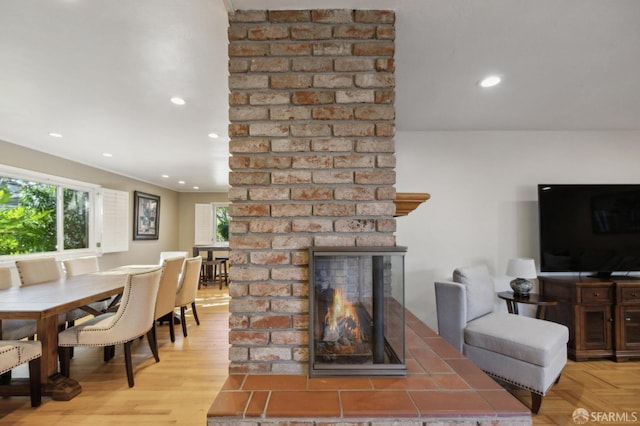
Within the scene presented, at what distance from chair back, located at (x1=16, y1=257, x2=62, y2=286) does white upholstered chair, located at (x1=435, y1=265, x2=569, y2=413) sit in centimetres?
402

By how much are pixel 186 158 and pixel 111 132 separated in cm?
115

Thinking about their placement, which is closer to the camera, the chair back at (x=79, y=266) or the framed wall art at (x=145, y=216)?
the chair back at (x=79, y=266)

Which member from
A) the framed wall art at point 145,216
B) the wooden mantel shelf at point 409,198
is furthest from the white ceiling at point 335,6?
the framed wall art at point 145,216

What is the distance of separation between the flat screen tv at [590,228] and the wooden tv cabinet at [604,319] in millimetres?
225

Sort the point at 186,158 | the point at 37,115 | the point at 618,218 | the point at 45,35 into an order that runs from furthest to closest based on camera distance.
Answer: the point at 186,158, the point at 618,218, the point at 37,115, the point at 45,35

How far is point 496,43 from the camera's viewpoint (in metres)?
1.68

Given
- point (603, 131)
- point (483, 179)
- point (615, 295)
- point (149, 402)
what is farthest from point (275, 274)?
point (603, 131)

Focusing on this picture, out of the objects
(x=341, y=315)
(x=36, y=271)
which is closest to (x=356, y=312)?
(x=341, y=315)

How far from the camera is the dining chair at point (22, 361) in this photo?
5.99ft

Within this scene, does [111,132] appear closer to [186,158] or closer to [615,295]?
[186,158]

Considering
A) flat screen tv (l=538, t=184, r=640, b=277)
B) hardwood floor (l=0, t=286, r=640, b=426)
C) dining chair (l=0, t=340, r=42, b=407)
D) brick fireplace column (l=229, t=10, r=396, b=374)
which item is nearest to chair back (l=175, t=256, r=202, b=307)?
hardwood floor (l=0, t=286, r=640, b=426)

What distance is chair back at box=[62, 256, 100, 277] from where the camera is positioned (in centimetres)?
346

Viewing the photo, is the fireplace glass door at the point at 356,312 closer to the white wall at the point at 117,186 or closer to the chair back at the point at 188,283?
the chair back at the point at 188,283

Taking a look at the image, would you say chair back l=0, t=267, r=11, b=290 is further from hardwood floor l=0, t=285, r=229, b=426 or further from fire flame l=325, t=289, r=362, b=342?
fire flame l=325, t=289, r=362, b=342
